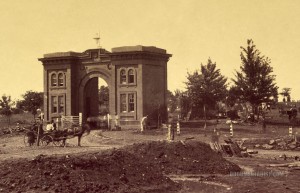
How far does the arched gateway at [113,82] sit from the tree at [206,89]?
11.3 meters

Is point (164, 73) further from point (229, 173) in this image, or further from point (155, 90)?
point (229, 173)

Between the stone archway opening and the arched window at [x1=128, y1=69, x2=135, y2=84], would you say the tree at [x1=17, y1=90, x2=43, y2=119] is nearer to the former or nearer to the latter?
the stone archway opening

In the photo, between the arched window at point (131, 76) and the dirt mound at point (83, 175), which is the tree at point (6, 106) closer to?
the arched window at point (131, 76)

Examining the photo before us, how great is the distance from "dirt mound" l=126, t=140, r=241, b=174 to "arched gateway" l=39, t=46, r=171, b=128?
19.1 meters

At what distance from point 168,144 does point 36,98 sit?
150ft

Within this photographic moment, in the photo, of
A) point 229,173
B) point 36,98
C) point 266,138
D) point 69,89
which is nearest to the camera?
point 229,173

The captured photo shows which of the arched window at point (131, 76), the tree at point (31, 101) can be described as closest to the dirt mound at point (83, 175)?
the arched window at point (131, 76)

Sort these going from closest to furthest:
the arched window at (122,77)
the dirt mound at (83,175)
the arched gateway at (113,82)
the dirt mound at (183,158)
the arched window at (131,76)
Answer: the dirt mound at (83,175), the dirt mound at (183,158), the arched gateway at (113,82), the arched window at (131,76), the arched window at (122,77)

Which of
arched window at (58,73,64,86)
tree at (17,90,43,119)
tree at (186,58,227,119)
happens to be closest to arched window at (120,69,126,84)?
arched window at (58,73,64,86)

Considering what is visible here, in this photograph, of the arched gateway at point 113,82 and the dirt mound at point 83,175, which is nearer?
the dirt mound at point 83,175

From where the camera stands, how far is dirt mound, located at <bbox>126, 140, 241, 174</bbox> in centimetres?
2153

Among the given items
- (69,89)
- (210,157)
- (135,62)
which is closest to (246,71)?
(135,62)

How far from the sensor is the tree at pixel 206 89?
56.8m

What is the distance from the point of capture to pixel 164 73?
46.5m
